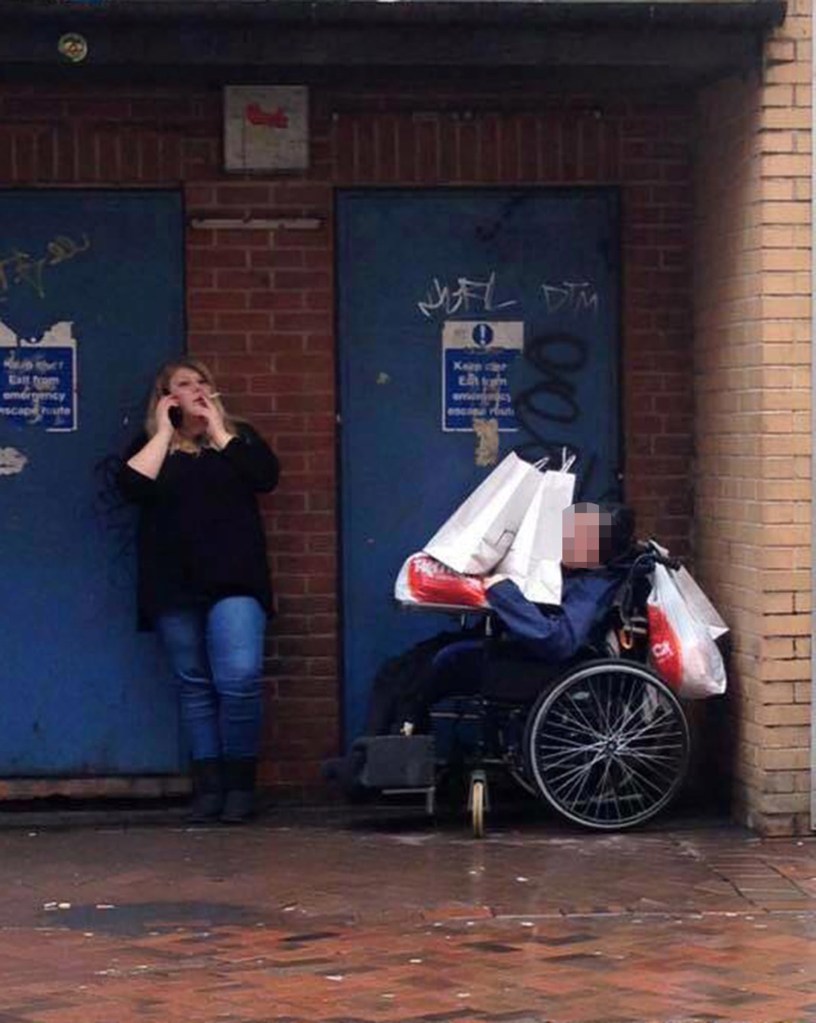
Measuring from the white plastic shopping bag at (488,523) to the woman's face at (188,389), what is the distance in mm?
1093

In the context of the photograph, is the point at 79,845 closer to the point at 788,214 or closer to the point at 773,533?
the point at 773,533

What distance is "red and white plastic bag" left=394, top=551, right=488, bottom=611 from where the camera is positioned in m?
9.41

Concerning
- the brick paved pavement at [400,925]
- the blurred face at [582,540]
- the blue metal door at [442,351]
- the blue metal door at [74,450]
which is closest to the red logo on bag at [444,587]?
the blurred face at [582,540]

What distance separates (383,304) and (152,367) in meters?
1.00

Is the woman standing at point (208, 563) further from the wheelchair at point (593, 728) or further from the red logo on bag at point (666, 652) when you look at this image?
the red logo on bag at point (666, 652)

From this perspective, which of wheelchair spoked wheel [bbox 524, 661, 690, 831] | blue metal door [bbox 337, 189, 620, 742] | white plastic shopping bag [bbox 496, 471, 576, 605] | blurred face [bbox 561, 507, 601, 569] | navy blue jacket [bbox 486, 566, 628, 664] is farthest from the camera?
blue metal door [bbox 337, 189, 620, 742]

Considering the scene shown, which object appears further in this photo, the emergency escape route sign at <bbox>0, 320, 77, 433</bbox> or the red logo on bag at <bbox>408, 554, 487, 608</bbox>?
the emergency escape route sign at <bbox>0, 320, 77, 433</bbox>

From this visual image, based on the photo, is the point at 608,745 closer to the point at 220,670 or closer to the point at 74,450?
the point at 220,670

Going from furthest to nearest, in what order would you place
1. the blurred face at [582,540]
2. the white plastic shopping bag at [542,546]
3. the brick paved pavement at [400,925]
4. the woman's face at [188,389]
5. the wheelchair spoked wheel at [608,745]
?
the woman's face at [188,389], the blurred face at [582,540], the white plastic shopping bag at [542,546], the wheelchair spoked wheel at [608,745], the brick paved pavement at [400,925]

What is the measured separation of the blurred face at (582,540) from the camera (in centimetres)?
955

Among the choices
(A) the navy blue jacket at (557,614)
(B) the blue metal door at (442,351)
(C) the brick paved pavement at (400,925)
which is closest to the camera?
(C) the brick paved pavement at (400,925)

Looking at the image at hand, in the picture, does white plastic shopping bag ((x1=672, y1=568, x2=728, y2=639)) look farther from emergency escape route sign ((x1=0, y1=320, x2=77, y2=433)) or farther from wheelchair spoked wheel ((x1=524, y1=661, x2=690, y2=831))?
emergency escape route sign ((x1=0, y1=320, x2=77, y2=433))

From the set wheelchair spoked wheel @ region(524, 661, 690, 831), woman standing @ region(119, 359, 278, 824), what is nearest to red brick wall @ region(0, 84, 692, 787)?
woman standing @ region(119, 359, 278, 824)

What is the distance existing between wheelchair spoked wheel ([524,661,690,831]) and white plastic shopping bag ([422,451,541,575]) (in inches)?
Answer: 24.2
